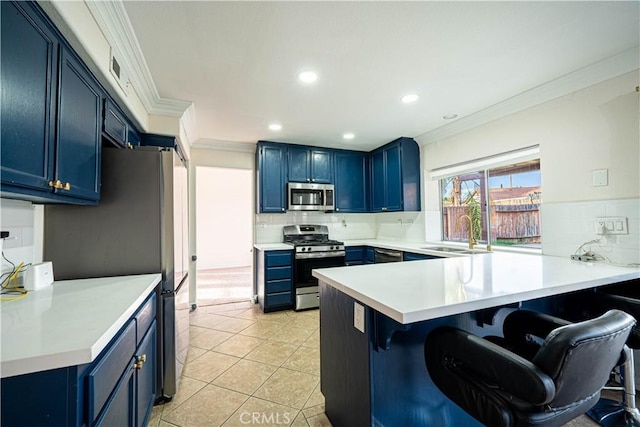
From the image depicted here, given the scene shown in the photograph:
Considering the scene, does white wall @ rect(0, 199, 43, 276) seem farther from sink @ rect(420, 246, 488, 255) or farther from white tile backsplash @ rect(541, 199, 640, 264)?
white tile backsplash @ rect(541, 199, 640, 264)

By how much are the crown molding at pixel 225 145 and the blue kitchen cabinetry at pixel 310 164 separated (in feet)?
2.11

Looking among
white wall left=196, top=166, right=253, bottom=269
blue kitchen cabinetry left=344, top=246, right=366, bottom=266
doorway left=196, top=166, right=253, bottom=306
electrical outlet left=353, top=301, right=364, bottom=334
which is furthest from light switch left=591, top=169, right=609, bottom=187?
white wall left=196, top=166, right=253, bottom=269

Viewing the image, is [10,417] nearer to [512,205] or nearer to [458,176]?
[512,205]

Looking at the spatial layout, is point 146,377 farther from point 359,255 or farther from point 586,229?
point 586,229

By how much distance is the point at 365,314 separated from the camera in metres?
1.21

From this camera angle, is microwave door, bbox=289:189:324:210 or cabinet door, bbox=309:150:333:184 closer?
microwave door, bbox=289:189:324:210

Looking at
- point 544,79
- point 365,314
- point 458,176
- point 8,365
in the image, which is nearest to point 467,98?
point 544,79

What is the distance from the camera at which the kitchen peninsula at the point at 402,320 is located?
1104mm

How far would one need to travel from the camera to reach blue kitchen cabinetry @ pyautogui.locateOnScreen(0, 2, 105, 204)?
959 millimetres

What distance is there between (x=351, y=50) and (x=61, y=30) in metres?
1.57

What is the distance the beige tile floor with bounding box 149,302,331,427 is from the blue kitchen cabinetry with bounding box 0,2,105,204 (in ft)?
4.89

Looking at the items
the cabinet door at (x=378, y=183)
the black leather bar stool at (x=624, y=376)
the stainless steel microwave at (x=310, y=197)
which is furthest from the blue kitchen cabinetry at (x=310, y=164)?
the black leather bar stool at (x=624, y=376)

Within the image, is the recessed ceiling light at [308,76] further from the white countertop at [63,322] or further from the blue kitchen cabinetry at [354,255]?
the blue kitchen cabinetry at [354,255]

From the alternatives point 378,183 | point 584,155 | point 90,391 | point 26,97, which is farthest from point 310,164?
point 90,391
